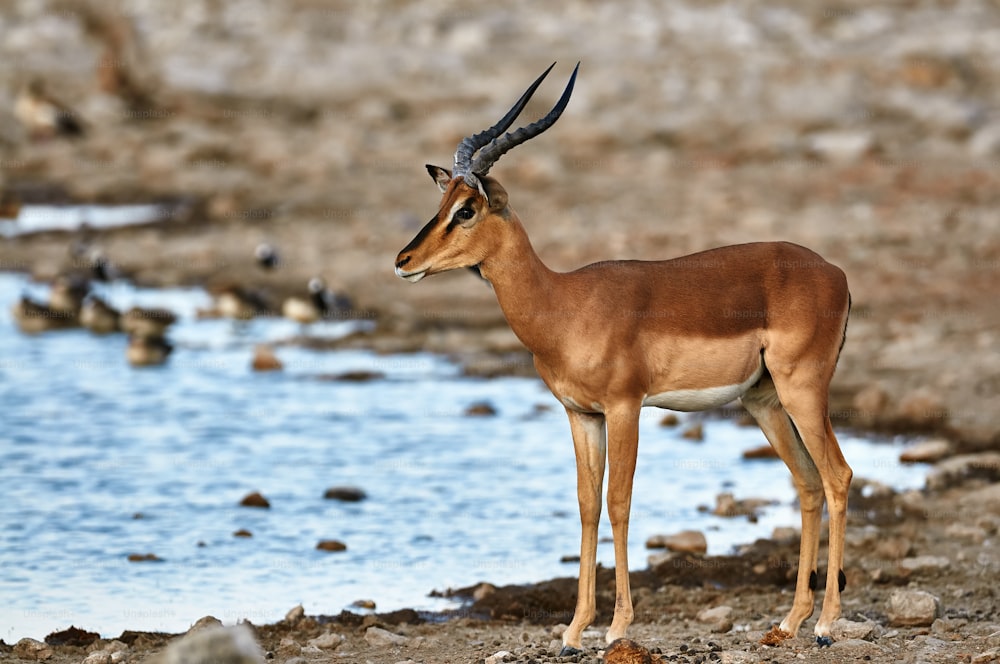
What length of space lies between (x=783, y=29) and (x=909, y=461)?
20.1 metres

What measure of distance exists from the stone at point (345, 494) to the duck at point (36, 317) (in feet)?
25.1

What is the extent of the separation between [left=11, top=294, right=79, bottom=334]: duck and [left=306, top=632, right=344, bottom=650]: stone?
10720 millimetres

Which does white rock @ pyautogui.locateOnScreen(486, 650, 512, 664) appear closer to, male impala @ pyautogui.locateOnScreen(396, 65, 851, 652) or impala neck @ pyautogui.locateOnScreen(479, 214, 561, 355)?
male impala @ pyautogui.locateOnScreen(396, 65, 851, 652)

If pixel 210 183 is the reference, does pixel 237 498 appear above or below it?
below

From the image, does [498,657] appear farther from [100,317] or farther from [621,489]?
[100,317]

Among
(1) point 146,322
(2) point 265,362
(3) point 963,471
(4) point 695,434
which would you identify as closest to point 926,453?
(3) point 963,471

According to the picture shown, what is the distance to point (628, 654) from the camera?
7.30m

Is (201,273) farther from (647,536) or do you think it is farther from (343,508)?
(647,536)

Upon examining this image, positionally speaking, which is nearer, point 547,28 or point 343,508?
point 343,508

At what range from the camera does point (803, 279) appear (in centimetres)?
800

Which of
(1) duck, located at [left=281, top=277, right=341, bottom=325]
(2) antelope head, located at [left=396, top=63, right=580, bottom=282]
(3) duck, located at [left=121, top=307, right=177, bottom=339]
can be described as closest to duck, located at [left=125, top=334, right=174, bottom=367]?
(3) duck, located at [left=121, top=307, right=177, bottom=339]

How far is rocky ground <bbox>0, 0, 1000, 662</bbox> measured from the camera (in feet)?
30.7

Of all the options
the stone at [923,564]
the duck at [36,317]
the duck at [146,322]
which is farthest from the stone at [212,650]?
the duck at [36,317]

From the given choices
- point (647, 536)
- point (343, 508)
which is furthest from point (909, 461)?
point (343, 508)
